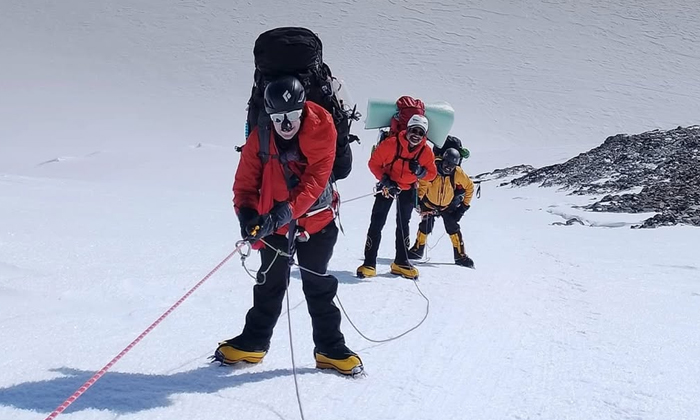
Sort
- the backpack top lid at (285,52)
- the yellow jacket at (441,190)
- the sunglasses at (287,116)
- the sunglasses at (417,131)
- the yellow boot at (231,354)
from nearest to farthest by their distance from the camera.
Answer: the sunglasses at (287,116)
the backpack top lid at (285,52)
the yellow boot at (231,354)
the sunglasses at (417,131)
the yellow jacket at (441,190)

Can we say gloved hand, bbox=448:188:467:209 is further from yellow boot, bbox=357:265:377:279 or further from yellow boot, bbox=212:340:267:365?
yellow boot, bbox=212:340:267:365

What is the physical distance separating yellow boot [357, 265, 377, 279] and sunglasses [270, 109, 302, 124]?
125 inches

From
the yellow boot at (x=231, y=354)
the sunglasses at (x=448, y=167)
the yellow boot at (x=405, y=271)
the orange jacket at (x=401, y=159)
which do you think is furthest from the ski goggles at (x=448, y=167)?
the yellow boot at (x=231, y=354)

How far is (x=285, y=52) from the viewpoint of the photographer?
3.31 m

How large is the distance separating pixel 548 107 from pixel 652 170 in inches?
1167

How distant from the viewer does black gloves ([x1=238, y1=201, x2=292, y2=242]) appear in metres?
3.09

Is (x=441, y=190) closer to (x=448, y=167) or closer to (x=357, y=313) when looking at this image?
(x=448, y=167)

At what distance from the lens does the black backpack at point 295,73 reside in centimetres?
332

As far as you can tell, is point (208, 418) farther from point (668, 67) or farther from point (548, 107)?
point (668, 67)

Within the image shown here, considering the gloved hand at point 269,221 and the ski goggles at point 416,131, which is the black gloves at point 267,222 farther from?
the ski goggles at point 416,131

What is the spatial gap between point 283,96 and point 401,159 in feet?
10.3

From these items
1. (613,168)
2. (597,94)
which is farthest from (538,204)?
(597,94)

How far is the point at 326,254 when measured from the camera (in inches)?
143

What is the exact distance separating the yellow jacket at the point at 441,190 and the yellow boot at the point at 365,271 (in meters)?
1.24
